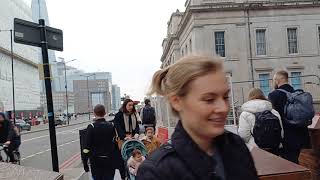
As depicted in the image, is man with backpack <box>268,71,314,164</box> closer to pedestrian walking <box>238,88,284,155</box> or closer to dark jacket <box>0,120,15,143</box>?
pedestrian walking <box>238,88,284,155</box>

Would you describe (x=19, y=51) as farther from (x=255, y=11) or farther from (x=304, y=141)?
(x=304, y=141)

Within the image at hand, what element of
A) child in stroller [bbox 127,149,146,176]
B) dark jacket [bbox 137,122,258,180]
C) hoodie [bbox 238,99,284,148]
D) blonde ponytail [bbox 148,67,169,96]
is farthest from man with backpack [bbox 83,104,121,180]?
dark jacket [bbox 137,122,258,180]

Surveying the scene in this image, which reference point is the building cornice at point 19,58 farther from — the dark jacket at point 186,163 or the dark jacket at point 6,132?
the dark jacket at point 186,163

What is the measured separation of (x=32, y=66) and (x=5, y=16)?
85.7 feet

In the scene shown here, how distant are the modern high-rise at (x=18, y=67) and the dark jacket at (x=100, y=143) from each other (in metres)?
76.1

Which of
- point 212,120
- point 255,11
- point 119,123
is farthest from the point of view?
point 255,11

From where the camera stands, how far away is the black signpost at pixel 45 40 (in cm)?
760

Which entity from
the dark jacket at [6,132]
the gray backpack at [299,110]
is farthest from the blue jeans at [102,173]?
the dark jacket at [6,132]

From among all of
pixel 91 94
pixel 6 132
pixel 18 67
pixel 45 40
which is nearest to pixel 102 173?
pixel 45 40

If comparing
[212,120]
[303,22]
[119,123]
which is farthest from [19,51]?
[212,120]

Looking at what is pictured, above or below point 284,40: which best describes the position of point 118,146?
below

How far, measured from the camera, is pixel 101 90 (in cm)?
12062

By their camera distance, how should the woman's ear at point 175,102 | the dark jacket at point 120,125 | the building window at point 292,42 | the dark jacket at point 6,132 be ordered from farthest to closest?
the building window at point 292,42, the dark jacket at point 6,132, the dark jacket at point 120,125, the woman's ear at point 175,102

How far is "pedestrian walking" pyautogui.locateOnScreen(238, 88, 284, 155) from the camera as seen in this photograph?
5504mm
